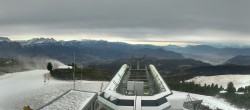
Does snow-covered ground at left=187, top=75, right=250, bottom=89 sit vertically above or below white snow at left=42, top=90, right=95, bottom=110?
below

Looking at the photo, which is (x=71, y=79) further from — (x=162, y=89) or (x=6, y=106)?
(x=162, y=89)

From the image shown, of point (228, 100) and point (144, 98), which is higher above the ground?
point (144, 98)

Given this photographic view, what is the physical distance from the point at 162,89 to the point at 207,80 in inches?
3482

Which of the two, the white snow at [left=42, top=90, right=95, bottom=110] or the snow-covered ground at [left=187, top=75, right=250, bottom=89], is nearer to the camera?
the white snow at [left=42, top=90, right=95, bottom=110]

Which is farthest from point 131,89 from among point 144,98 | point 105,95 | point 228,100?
point 228,100

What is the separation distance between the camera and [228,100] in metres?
86.8

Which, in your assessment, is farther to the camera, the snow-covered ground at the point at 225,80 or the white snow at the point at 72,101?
the snow-covered ground at the point at 225,80

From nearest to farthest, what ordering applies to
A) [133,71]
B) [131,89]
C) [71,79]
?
[131,89], [133,71], [71,79]

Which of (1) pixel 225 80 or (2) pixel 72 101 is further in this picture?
(1) pixel 225 80

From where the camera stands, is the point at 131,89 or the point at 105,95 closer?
the point at 105,95

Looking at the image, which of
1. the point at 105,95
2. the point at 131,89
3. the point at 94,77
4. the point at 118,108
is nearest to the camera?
the point at 118,108

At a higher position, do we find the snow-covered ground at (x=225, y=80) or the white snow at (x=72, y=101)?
the white snow at (x=72, y=101)

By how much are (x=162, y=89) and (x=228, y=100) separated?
129 ft

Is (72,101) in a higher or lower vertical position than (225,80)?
higher
